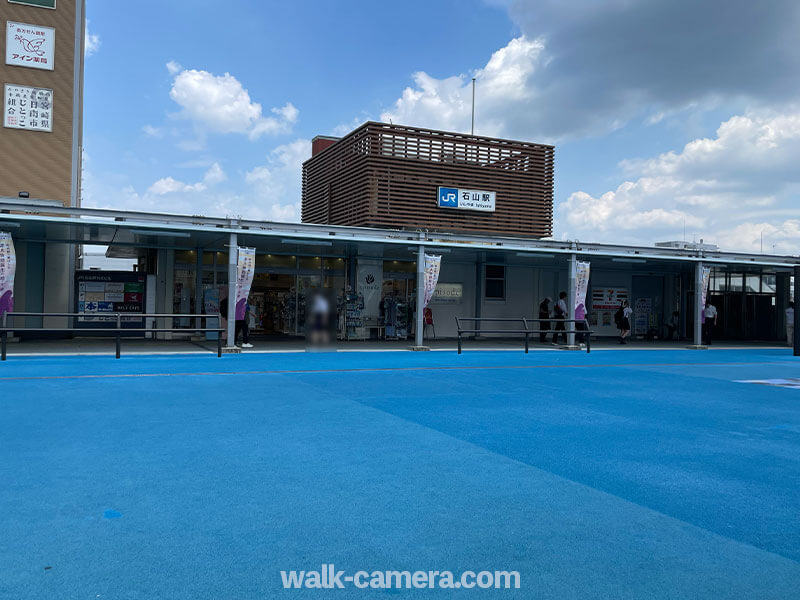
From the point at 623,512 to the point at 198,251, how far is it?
17005 millimetres

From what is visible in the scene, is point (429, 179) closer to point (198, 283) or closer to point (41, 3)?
point (198, 283)

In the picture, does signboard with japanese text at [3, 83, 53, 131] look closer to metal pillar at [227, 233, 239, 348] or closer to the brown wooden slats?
metal pillar at [227, 233, 239, 348]

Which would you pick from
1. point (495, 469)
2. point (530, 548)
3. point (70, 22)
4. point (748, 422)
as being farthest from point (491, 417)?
point (70, 22)

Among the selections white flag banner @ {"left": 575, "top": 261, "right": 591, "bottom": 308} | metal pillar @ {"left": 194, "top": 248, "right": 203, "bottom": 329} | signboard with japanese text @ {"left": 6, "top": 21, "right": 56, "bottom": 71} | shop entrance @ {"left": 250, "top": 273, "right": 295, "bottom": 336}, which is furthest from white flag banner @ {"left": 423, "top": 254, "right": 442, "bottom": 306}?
signboard with japanese text @ {"left": 6, "top": 21, "right": 56, "bottom": 71}

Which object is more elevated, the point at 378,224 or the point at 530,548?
the point at 378,224

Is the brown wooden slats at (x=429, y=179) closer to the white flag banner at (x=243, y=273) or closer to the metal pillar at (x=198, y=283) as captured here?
the metal pillar at (x=198, y=283)

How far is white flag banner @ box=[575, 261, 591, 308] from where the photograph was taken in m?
18.1

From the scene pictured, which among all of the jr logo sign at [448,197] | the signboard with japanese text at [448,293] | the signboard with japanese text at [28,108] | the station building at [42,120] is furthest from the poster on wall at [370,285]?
the signboard with japanese text at [28,108]

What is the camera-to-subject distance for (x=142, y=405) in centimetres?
761

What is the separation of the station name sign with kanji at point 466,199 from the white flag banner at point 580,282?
9579mm

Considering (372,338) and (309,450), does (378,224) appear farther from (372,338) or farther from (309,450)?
(309,450)

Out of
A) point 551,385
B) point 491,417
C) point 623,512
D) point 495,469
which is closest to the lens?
point 623,512

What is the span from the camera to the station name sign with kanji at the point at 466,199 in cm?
2672

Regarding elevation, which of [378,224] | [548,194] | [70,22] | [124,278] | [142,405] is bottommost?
[142,405]
